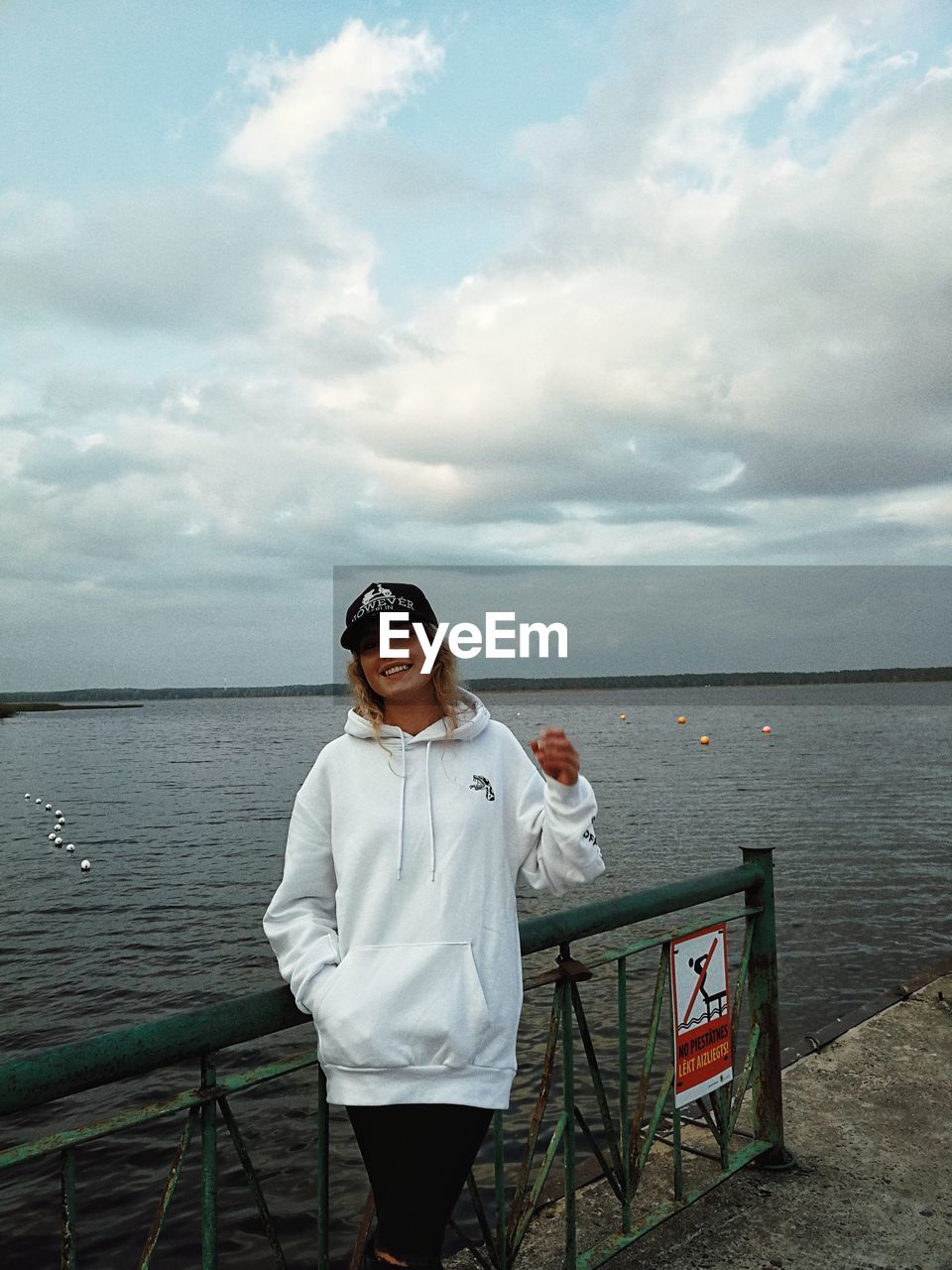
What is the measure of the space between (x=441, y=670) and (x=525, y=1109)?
22.5 feet

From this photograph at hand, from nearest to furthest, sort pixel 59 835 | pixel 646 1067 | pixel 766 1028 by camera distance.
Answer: pixel 646 1067, pixel 766 1028, pixel 59 835

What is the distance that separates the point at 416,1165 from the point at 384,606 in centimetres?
128

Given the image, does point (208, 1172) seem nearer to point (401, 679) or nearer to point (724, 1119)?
point (401, 679)

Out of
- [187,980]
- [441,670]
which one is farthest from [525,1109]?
Answer: [441,670]

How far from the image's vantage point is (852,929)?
14078 millimetres

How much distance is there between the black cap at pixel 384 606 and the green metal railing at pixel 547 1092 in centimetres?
91

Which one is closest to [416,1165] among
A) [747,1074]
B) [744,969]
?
[744,969]

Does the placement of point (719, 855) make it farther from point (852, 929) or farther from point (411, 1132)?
point (411, 1132)

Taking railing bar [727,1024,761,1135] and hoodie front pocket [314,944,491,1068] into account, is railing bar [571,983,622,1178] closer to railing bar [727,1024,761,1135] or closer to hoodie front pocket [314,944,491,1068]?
railing bar [727,1024,761,1135]

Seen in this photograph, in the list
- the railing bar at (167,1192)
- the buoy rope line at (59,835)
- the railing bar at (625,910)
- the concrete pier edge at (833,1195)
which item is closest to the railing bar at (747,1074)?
the concrete pier edge at (833,1195)

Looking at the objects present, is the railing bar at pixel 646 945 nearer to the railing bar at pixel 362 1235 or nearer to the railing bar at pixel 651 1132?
the railing bar at pixel 651 1132

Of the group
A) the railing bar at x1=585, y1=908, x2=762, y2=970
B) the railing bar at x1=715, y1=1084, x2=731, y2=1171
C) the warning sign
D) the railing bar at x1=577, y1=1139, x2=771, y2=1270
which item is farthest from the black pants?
the railing bar at x1=715, y1=1084, x2=731, y2=1171

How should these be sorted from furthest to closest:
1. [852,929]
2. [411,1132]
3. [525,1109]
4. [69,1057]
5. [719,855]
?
[719,855] < [852,929] < [525,1109] < [411,1132] < [69,1057]

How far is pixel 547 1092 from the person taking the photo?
3.41 m
